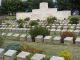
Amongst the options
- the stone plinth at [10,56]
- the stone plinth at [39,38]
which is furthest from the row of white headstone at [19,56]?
the stone plinth at [39,38]

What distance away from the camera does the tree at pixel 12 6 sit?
2201 inches

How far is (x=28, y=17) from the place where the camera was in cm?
4019

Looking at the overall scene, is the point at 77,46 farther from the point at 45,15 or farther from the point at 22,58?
the point at 45,15

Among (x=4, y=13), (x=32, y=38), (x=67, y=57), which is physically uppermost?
(x=67, y=57)

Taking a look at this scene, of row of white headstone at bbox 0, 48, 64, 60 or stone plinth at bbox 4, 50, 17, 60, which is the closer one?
row of white headstone at bbox 0, 48, 64, 60

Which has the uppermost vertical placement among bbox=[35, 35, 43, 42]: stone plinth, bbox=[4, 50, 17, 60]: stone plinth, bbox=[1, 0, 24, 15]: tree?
bbox=[4, 50, 17, 60]: stone plinth

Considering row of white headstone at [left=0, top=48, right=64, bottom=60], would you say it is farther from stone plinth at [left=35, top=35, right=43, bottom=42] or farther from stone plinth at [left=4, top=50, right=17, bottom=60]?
stone plinth at [left=35, top=35, right=43, bottom=42]

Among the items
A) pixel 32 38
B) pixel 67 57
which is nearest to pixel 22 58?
pixel 67 57

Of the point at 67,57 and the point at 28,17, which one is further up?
the point at 67,57

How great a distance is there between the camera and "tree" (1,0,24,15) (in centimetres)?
5591

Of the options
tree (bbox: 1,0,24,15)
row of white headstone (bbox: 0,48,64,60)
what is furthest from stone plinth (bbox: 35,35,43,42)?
tree (bbox: 1,0,24,15)

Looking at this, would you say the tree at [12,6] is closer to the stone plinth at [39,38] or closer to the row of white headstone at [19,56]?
the stone plinth at [39,38]

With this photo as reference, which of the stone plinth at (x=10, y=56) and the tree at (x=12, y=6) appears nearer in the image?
the stone plinth at (x=10, y=56)

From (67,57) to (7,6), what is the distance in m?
49.4
